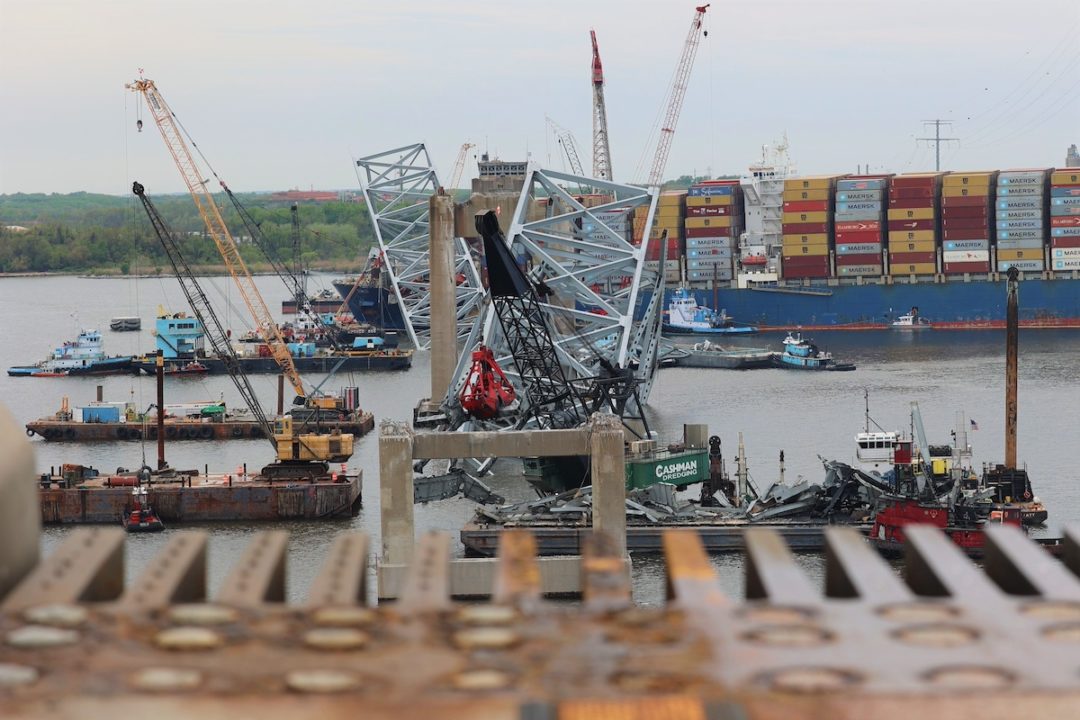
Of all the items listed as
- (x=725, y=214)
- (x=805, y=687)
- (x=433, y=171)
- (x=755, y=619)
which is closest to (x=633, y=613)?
(x=755, y=619)

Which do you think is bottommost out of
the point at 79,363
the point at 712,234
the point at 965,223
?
the point at 79,363

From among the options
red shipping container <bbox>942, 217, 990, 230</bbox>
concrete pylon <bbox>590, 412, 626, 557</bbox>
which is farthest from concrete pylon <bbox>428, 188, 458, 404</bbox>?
red shipping container <bbox>942, 217, 990, 230</bbox>

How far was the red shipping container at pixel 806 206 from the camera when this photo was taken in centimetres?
11281

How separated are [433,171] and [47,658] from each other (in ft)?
290

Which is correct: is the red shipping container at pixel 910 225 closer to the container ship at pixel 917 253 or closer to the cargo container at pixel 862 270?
the container ship at pixel 917 253

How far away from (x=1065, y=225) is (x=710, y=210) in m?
22.9

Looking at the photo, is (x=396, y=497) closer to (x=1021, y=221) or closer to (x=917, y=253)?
(x=917, y=253)

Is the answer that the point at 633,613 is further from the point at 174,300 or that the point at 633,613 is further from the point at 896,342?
the point at 174,300

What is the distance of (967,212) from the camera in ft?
362

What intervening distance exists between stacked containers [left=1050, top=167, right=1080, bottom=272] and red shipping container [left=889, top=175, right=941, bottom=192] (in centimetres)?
761

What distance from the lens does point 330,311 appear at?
129500 mm

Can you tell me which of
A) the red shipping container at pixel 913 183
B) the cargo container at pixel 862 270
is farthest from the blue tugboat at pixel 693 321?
the red shipping container at pixel 913 183

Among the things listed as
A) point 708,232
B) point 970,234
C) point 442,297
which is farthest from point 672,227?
point 442,297

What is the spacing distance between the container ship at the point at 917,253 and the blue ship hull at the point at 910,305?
6cm
